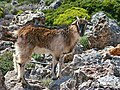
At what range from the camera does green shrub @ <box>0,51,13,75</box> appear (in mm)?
13744

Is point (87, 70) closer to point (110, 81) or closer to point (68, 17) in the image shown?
point (110, 81)

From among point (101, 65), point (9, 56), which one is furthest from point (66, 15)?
point (101, 65)

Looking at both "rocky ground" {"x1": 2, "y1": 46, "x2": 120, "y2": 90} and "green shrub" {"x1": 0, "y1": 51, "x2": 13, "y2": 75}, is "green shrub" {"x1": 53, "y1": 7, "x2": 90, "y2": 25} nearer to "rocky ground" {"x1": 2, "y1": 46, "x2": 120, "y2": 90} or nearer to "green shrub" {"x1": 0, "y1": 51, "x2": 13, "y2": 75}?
"green shrub" {"x1": 0, "y1": 51, "x2": 13, "y2": 75}

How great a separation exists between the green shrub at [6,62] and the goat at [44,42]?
1587mm

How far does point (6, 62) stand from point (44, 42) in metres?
2.65

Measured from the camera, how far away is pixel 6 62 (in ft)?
47.4

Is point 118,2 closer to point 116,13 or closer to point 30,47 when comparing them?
point 116,13

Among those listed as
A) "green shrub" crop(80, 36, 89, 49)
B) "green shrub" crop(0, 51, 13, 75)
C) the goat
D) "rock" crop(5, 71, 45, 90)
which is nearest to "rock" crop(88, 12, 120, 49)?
"green shrub" crop(80, 36, 89, 49)

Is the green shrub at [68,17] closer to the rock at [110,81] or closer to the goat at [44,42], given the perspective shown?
the goat at [44,42]

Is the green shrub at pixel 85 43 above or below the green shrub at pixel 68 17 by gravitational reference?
below

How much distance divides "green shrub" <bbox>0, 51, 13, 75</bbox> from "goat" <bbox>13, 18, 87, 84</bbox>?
1.59 metres

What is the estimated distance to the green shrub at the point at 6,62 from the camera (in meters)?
13.7

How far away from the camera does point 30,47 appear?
11.8 meters

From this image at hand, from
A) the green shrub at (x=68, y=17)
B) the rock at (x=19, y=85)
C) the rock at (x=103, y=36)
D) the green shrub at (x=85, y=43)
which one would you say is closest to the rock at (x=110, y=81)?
the rock at (x=19, y=85)
